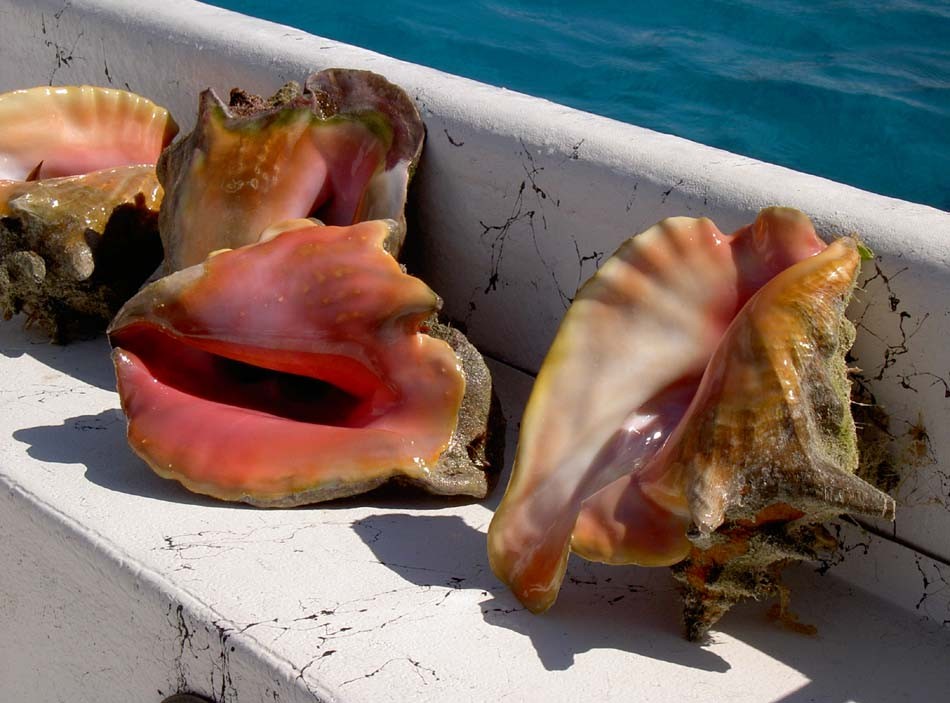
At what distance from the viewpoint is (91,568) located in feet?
3.86

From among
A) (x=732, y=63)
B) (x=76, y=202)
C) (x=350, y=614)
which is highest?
(x=732, y=63)

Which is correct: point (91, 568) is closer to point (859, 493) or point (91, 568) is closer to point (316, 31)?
point (859, 493)

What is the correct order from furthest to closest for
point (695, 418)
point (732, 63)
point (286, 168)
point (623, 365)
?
point (732, 63), point (286, 168), point (623, 365), point (695, 418)

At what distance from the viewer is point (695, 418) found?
106 centimetres

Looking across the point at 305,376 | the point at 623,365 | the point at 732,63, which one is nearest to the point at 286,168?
the point at 305,376

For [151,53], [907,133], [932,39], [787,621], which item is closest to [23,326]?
[151,53]

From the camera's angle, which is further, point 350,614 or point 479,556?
point 479,556

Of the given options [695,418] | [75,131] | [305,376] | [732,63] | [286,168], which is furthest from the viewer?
[732,63]

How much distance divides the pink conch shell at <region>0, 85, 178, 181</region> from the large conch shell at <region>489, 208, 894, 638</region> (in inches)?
36.9

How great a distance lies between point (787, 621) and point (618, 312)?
350 millimetres

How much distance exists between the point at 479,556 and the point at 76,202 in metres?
0.81

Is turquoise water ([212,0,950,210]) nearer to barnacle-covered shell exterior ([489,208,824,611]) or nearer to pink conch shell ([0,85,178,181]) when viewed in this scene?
pink conch shell ([0,85,178,181])

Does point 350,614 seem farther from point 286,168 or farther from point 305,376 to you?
point 286,168

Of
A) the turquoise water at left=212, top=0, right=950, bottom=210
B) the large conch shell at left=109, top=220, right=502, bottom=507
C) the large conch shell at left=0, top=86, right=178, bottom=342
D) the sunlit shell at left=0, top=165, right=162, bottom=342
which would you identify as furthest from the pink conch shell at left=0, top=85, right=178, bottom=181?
the turquoise water at left=212, top=0, right=950, bottom=210
